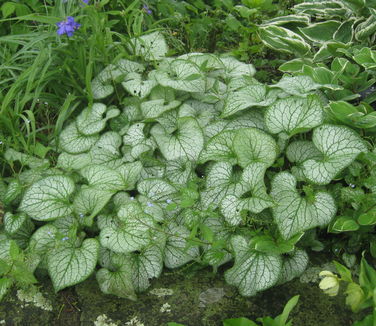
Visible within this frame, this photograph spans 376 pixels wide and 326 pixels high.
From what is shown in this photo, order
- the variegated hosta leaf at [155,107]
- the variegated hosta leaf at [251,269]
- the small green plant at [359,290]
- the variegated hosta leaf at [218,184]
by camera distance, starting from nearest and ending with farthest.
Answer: the small green plant at [359,290], the variegated hosta leaf at [251,269], the variegated hosta leaf at [218,184], the variegated hosta leaf at [155,107]

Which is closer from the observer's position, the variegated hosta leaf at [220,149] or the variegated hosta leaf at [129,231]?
the variegated hosta leaf at [129,231]

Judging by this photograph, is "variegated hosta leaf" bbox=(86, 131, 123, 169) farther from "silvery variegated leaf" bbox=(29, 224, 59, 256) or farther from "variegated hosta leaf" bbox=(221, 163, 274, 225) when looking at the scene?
"variegated hosta leaf" bbox=(221, 163, 274, 225)

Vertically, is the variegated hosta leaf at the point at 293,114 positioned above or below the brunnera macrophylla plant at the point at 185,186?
above

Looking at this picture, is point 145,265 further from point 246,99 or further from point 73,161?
point 246,99

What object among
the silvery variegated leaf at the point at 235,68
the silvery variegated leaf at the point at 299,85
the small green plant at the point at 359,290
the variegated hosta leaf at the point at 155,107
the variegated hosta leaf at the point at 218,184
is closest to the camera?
the small green plant at the point at 359,290

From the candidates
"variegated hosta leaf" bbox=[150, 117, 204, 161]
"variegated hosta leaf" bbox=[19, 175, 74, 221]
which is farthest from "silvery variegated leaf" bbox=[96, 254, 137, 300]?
"variegated hosta leaf" bbox=[150, 117, 204, 161]

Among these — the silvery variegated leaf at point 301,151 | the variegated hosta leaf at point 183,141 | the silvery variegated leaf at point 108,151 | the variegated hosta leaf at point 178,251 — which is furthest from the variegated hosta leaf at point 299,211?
the silvery variegated leaf at point 108,151

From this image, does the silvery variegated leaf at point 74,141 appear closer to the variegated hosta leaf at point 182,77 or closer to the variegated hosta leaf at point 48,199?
the variegated hosta leaf at point 48,199
